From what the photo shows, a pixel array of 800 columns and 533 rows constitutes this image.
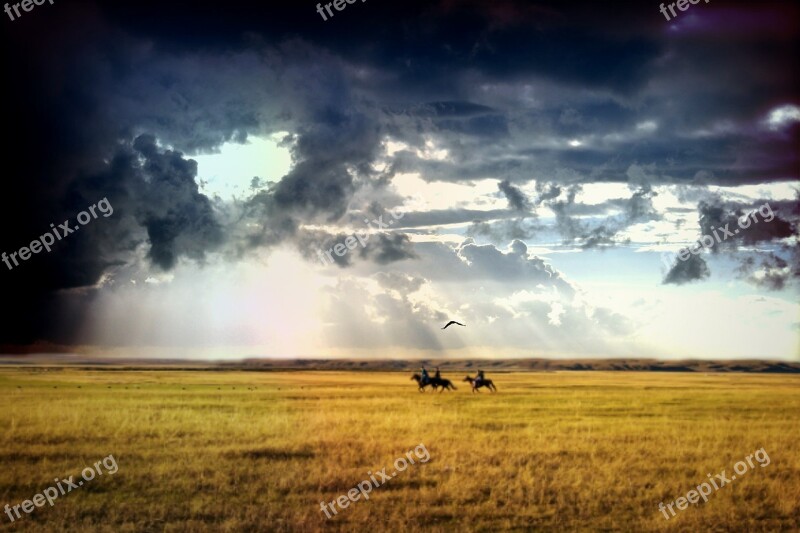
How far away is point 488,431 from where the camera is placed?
87.4 ft

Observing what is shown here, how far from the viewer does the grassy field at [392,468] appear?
553 inches

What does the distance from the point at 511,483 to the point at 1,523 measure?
36.0 ft

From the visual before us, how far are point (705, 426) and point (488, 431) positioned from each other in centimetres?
1014

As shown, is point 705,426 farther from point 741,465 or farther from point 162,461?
point 162,461

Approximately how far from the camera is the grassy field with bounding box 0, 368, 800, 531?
14047mm

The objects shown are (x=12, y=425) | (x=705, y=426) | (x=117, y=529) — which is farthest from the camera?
(x=705, y=426)

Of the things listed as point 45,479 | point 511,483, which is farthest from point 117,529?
point 511,483

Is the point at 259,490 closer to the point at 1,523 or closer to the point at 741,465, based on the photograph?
the point at 1,523

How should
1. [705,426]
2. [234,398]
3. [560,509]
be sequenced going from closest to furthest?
1. [560,509]
2. [705,426]
3. [234,398]

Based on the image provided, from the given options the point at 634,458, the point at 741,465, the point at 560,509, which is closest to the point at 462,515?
the point at 560,509

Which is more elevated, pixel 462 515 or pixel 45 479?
pixel 45 479

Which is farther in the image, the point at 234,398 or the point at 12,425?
the point at 234,398

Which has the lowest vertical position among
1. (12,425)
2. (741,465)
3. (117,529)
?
(741,465)

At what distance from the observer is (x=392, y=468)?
1883 centimetres
